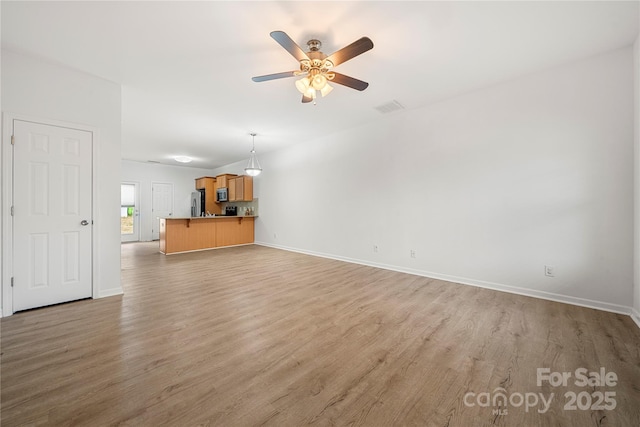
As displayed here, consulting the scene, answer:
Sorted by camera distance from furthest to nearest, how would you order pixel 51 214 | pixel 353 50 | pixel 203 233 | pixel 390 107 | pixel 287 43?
pixel 203 233 < pixel 390 107 < pixel 51 214 < pixel 353 50 < pixel 287 43

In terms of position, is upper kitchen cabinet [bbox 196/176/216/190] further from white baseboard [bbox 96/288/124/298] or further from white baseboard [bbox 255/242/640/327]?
white baseboard [bbox 255/242/640/327]

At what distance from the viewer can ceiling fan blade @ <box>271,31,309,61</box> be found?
1.86 metres

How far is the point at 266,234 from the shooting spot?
7.28 meters

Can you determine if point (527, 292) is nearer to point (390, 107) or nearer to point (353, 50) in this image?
point (390, 107)

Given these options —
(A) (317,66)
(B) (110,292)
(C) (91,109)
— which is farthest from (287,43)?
(B) (110,292)

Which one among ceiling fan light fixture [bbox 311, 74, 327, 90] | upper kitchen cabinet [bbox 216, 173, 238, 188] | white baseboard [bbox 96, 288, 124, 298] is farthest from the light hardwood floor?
upper kitchen cabinet [bbox 216, 173, 238, 188]

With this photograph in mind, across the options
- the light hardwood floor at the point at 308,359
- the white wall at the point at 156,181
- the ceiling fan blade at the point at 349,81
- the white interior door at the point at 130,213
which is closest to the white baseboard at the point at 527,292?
the light hardwood floor at the point at 308,359

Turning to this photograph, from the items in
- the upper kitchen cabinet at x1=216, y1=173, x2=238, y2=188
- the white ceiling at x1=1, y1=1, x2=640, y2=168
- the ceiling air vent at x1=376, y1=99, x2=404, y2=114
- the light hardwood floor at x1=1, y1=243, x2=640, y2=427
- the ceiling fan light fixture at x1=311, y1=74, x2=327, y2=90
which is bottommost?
the light hardwood floor at x1=1, y1=243, x2=640, y2=427

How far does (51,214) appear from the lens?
8.89 ft

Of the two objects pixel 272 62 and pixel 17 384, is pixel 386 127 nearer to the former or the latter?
pixel 272 62

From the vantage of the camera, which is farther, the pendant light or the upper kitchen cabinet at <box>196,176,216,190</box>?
the upper kitchen cabinet at <box>196,176,216,190</box>

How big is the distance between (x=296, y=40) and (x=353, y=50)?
69 cm

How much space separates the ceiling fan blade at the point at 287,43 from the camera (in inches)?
73.2

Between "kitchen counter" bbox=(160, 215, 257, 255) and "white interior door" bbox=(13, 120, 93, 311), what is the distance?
3216mm
